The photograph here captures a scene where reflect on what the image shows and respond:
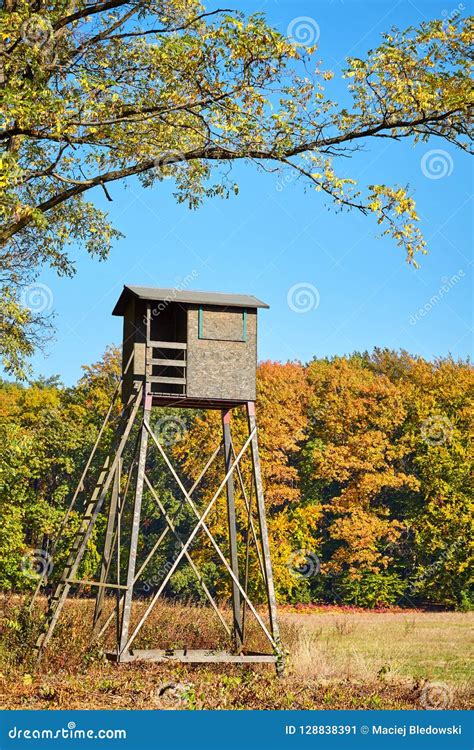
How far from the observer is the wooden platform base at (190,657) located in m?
14.8

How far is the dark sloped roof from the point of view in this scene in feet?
53.0

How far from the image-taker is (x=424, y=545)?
3794 cm

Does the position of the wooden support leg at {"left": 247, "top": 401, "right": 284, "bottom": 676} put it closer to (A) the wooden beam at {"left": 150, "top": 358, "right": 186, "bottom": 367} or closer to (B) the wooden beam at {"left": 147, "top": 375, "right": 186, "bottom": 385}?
(B) the wooden beam at {"left": 147, "top": 375, "right": 186, "bottom": 385}

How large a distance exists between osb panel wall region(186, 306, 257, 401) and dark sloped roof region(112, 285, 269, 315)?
181mm

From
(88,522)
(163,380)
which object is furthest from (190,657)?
(163,380)

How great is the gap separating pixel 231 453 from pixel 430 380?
24.4 m

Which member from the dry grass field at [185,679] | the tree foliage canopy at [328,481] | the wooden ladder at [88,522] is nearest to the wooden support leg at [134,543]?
the wooden ladder at [88,522]

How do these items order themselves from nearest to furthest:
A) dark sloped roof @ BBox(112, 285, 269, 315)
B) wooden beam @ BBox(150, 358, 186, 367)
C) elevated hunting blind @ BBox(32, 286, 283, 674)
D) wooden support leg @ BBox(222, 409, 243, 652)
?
elevated hunting blind @ BBox(32, 286, 283, 674)
wooden beam @ BBox(150, 358, 186, 367)
dark sloped roof @ BBox(112, 285, 269, 315)
wooden support leg @ BBox(222, 409, 243, 652)

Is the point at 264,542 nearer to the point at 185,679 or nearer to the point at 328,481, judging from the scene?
the point at 185,679

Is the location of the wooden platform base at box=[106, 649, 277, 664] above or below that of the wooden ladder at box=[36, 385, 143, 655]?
below

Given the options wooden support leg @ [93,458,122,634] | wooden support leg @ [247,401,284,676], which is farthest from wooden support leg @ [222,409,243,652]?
wooden support leg @ [93,458,122,634]

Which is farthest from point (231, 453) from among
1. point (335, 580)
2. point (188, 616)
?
point (335, 580)

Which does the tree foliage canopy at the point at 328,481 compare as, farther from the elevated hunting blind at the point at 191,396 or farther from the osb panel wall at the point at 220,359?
the osb panel wall at the point at 220,359

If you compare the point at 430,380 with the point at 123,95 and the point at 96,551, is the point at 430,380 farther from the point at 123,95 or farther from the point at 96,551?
the point at 123,95
